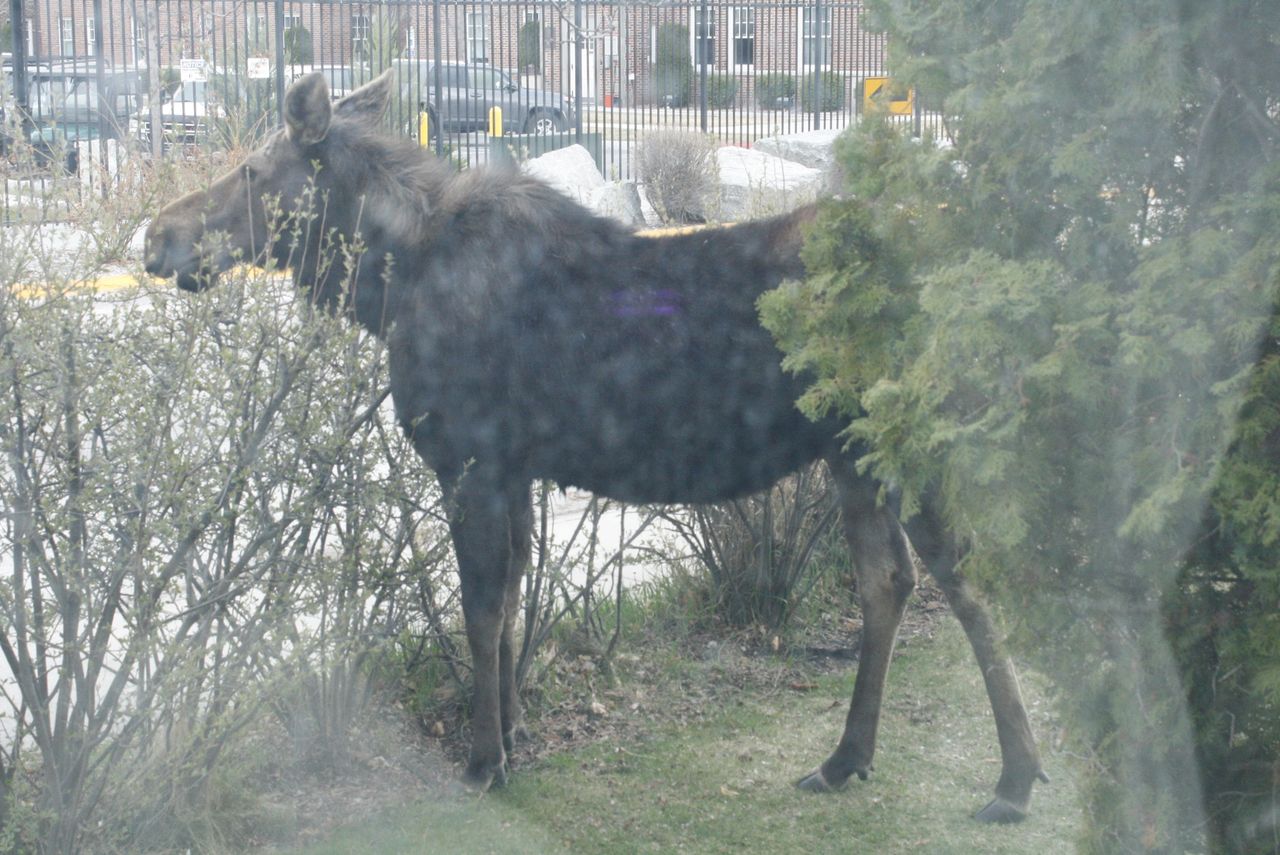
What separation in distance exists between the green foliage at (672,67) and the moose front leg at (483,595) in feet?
72.4

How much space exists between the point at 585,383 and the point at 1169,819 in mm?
2451

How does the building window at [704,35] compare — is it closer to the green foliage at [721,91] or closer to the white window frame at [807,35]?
the green foliage at [721,91]

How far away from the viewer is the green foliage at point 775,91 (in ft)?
83.8

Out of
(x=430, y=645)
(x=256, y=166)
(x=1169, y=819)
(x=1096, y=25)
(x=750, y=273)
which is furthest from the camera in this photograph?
(x=430, y=645)

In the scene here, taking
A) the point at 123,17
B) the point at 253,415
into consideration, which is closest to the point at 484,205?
the point at 253,415

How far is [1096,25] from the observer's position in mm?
2719

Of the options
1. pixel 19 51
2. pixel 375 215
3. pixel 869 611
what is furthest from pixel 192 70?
pixel 869 611

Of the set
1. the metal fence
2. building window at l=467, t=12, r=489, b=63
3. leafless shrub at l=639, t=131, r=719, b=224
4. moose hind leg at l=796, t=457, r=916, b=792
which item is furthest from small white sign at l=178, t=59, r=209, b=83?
moose hind leg at l=796, t=457, r=916, b=792

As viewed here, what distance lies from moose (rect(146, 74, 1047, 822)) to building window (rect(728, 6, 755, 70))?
1984 centimetres

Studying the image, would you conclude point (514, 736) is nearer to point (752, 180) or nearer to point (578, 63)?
point (752, 180)

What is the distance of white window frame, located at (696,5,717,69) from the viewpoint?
23.9m

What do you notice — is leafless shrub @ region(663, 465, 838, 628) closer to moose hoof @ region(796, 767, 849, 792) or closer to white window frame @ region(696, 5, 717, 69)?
moose hoof @ region(796, 767, 849, 792)

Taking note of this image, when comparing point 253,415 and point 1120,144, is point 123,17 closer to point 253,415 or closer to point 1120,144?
point 253,415

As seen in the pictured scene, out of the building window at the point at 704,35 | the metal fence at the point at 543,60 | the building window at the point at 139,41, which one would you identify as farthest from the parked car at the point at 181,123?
the building window at the point at 704,35
